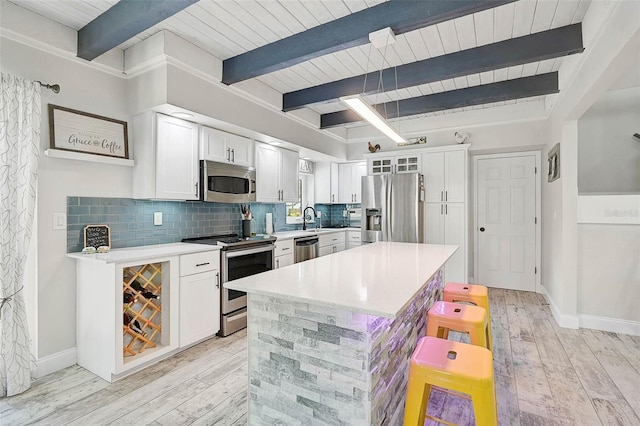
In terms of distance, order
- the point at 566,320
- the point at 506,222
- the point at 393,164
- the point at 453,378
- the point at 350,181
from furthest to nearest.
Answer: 1. the point at 350,181
2. the point at 393,164
3. the point at 506,222
4. the point at 566,320
5. the point at 453,378

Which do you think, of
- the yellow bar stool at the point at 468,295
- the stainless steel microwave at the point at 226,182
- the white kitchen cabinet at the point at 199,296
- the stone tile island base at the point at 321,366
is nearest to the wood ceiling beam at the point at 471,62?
the stainless steel microwave at the point at 226,182

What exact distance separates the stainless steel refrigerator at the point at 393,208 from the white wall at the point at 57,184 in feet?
10.9

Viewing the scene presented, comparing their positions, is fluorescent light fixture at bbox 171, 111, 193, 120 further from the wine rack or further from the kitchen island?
the kitchen island

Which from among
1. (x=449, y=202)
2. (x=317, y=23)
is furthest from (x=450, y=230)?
(x=317, y=23)

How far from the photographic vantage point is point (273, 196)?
4129mm

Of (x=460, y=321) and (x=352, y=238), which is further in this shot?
(x=352, y=238)

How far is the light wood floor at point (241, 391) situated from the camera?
6.21 feet

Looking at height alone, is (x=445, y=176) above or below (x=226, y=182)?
above

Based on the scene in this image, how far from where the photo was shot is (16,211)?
2184 millimetres

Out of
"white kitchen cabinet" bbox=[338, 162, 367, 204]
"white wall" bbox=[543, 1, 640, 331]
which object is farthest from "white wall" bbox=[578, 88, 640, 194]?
"white kitchen cabinet" bbox=[338, 162, 367, 204]

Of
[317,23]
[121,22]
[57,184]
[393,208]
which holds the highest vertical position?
[317,23]

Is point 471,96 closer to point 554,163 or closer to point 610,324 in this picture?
point 554,163

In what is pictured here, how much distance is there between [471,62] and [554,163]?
67.4 inches

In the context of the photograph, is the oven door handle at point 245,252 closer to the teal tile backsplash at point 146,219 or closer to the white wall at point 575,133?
the teal tile backsplash at point 146,219
